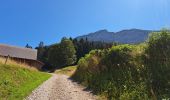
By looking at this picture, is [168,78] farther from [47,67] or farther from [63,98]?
[47,67]

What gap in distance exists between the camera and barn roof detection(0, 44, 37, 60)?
245 feet

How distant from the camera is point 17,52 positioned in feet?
254

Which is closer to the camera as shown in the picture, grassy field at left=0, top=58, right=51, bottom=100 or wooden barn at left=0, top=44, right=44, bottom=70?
grassy field at left=0, top=58, right=51, bottom=100

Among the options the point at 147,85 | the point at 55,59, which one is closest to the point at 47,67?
the point at 55,59

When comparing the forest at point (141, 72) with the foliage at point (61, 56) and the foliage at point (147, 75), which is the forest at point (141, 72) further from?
the foliage at point (61, 56)

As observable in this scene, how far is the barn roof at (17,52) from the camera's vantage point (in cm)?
7481

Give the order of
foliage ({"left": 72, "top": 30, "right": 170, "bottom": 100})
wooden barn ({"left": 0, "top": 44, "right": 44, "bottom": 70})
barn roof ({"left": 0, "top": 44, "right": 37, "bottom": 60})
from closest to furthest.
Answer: foliage ({"left": 72, "top": 30, "right": 170, "bottom": 100})
wooden barn ({"left": 0, "top": 44, "right": 44, "bottom": 70})
barn roof ({"left": 0, "top": 44, "right": 37, "bottom": 60})

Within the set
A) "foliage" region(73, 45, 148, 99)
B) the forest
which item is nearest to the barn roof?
"foliage" region(73, 45, 148, 99)

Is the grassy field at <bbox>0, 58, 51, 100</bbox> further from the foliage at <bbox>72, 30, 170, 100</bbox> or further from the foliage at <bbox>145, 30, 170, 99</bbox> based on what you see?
the foliage at <bbox>145, 30, 170, 99</bbox>

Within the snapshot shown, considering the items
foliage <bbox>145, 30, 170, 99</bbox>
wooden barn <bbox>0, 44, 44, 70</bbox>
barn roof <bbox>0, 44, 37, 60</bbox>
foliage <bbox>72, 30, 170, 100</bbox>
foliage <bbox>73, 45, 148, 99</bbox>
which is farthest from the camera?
barn roof <bbox>0, 44, 37, 60</bbox>

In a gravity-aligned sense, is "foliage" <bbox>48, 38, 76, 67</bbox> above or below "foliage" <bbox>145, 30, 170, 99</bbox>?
below

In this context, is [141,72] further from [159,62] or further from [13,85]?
[13,85]

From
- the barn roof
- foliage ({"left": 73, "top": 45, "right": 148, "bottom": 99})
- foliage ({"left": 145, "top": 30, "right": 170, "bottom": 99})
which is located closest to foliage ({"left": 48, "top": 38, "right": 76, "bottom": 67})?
the barn roof

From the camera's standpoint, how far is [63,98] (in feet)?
55.8
